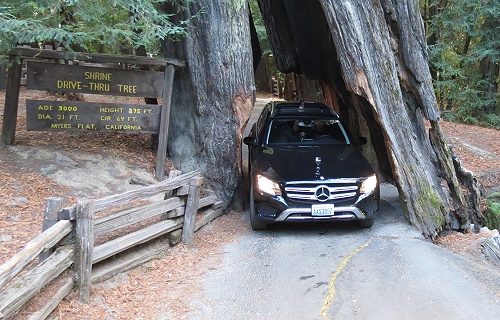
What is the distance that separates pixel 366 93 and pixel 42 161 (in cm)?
568

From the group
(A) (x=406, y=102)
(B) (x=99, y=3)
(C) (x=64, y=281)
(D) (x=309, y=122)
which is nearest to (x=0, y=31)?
(B) (x=99, y=3)

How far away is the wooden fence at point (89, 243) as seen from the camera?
4105 mm

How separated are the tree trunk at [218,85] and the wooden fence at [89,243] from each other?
1.85 meters

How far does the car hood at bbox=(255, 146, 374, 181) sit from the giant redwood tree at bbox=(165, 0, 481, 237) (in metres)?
0.86

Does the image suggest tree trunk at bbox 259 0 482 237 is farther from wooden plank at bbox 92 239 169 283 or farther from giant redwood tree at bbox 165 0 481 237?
wooden plank at bbox 92 239 169 283

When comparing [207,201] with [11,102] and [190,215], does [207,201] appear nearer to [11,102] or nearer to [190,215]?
[190,215]

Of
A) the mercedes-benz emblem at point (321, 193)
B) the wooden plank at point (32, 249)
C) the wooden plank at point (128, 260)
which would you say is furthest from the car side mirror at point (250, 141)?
the wooden plank at point (32, 249)

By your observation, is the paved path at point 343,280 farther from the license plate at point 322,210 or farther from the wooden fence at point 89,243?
the wooden fence at point 89,243

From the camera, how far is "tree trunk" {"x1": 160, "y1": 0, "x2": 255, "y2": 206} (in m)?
9.12

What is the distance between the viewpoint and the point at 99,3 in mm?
7035

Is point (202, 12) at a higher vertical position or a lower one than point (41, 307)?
higher

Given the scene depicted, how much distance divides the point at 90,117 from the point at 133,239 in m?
3.47

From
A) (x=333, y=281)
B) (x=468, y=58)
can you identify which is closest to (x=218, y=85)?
(x=333, y=281)

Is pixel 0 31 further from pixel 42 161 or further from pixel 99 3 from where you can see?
pixel 42 161
